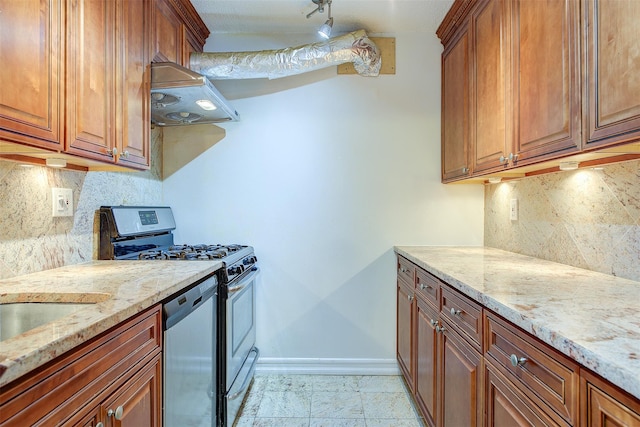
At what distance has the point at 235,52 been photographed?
7.25 feet

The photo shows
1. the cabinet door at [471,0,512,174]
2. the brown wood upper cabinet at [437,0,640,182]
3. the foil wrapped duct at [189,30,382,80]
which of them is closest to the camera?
the brown wood upper cabinet at [437,0,640,182]

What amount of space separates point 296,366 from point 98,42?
2.25 meters

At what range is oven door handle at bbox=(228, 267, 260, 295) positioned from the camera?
1.78 meters

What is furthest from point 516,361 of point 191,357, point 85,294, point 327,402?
point 327,402

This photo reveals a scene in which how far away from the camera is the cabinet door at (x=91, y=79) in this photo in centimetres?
116

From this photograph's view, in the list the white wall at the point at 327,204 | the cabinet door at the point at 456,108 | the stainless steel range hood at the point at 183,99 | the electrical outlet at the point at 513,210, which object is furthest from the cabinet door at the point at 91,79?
the electrical outlet at the point at 513,210

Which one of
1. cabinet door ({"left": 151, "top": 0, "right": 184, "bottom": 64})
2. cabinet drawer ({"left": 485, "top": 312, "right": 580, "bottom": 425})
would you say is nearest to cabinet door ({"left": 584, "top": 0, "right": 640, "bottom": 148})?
cabinet drawer ({"left": 485, "top": 312, "right": 580, "bottom": 425})

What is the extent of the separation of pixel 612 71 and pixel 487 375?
1025 mm

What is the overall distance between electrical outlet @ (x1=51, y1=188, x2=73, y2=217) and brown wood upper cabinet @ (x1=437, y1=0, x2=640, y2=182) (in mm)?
2096

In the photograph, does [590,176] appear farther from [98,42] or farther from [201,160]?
[201,160]

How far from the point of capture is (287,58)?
216cm

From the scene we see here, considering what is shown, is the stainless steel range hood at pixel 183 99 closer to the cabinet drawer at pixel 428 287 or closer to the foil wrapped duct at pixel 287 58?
the foil wrapped duct at pixel 287 58

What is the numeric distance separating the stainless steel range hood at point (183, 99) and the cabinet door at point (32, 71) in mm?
558

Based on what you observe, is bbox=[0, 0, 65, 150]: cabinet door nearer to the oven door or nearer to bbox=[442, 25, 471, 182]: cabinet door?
the oven door
